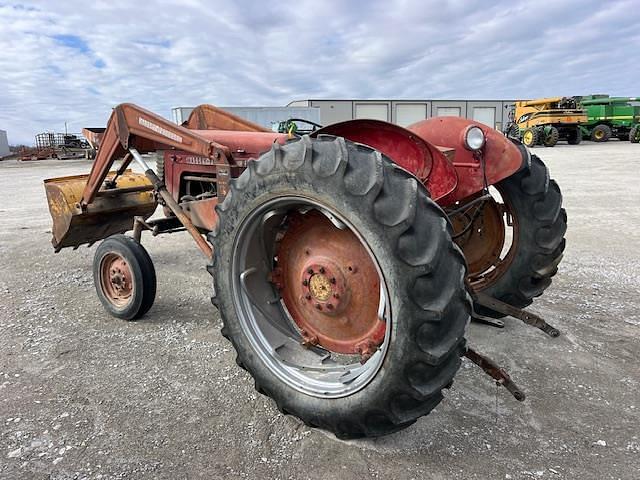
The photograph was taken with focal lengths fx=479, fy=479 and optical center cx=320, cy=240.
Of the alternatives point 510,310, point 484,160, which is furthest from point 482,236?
point 484,160

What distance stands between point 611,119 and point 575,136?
8.74 ft

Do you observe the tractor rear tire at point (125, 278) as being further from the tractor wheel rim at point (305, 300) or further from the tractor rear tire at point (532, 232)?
the tractor rear tire at point (532, 232)

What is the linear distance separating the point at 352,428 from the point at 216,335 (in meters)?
1.75

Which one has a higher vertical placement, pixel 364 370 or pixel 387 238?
pixel 387 238

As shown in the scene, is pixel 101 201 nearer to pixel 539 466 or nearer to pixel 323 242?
pixel 323 242

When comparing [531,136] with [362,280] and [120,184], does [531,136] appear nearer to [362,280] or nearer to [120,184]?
[120,184]

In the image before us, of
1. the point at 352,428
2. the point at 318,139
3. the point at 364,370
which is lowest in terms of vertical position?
the point at 352,428

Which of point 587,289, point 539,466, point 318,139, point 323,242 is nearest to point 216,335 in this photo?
point 323,242

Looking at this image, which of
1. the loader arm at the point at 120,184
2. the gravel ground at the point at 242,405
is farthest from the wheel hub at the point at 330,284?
the loader arm at the point at 120,184

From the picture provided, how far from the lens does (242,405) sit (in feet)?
8.82

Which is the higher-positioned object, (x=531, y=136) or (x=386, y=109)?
(x=386, y=109)

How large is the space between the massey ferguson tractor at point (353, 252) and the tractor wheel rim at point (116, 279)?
0.01 metres

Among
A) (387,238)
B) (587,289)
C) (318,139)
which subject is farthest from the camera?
(587,289)

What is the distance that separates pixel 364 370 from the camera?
7.13 feet
